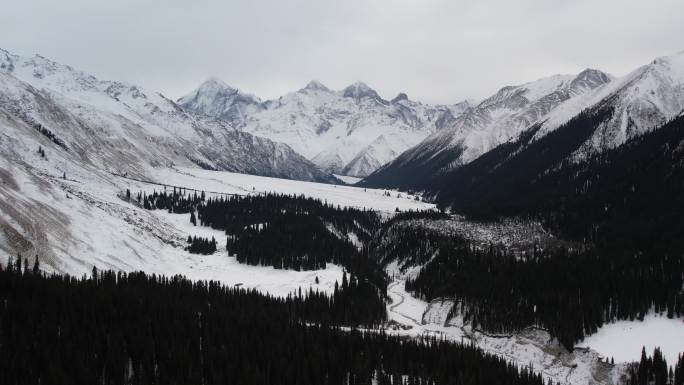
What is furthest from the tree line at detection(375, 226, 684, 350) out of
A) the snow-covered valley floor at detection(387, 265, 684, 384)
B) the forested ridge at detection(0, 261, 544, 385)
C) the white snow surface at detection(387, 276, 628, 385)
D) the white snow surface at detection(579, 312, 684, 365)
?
the forested ridge at detection(0, 261, 544, 385)

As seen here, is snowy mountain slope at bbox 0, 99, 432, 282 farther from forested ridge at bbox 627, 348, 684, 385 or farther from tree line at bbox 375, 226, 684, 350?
forested ridge at bbox 627, 348, 684, 385

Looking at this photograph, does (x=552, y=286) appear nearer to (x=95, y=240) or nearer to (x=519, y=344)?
(x=519, y=344)

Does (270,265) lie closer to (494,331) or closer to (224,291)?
(224,291)

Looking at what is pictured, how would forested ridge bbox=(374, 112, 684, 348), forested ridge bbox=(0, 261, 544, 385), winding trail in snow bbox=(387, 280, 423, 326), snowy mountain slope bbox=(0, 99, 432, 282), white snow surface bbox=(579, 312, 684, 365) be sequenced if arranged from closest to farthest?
forested ridge bbox=(0, 261, 544, 385), white snow surface bbox=(579, 312, 684, 365), snowy mountain slope bbox=(0, 99, 432, 282), forested ridge bbox=(374, 112, 684, 348), winding trail in snow bbox=(387, 280, 423, 326)

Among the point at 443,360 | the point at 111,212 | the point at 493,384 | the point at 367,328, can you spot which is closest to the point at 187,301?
the point at 367,328

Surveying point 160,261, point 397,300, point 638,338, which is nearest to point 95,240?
point 160,261

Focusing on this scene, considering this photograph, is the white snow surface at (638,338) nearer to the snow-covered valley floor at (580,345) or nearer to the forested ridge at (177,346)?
the snow-covered valley floor at (580,345)
